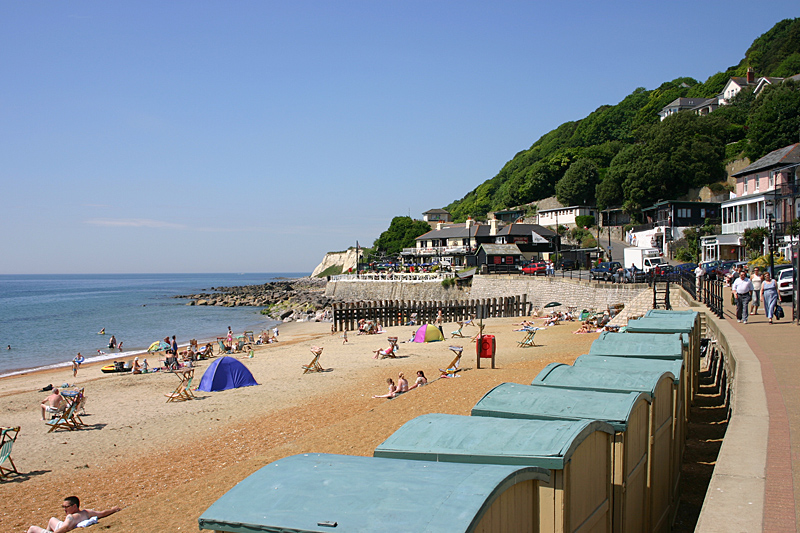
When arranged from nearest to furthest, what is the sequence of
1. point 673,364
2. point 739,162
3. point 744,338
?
point 673,364
point 744,338
point 739,162

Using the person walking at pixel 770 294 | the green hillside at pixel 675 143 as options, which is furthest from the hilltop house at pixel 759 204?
the person walking at pixel 770 294

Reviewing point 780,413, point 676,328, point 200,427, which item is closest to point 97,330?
point 200,427

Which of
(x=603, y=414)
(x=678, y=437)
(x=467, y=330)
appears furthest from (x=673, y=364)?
(x=467, y=330)

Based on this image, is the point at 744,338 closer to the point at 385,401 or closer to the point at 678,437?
the point at 678,437

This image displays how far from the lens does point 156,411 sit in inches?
633

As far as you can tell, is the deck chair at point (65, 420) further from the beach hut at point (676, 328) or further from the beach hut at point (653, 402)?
the beach hut at point (676, 328)

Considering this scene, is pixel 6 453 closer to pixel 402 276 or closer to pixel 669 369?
pixel 669 369

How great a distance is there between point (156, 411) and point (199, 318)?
43.2 m

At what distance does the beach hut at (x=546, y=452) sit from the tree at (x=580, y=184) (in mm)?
79453

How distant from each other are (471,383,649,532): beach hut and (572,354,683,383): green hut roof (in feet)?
4.77

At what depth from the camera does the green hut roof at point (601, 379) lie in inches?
254

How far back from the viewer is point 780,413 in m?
7.22

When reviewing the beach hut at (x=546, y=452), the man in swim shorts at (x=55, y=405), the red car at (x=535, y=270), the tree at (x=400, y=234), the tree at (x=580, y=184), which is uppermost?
the tree at (x=580, y=184)

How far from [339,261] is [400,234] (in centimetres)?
3003
